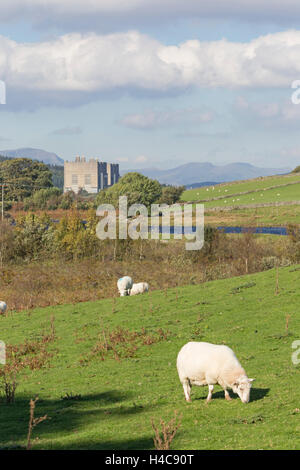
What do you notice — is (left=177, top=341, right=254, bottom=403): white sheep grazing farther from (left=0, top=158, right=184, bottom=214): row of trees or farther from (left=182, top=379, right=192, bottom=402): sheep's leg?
(left=0, top=158, right=184, bottom=214): row of trees

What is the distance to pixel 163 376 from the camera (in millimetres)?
19453

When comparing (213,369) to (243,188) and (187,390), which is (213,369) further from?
(243,188)

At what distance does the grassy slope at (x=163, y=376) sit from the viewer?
41.9 feet

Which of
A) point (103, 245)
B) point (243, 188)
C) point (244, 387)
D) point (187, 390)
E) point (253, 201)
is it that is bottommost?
point (187, 390)

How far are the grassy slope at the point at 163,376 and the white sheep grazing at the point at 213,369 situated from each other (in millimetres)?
474

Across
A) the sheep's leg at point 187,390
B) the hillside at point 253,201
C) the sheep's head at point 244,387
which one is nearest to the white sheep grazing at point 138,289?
the sheep's leg at point 187,390

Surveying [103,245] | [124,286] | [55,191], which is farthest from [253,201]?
[124,286]

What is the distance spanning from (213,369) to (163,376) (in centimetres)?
506

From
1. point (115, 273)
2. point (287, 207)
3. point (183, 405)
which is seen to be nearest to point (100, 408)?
point (183, 405)

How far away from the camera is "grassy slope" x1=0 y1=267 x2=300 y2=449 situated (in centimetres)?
1277

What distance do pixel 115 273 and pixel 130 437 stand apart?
41480mm

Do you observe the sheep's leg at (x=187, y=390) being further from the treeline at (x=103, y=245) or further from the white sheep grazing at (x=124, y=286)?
the treeline at (x=103, y=245)

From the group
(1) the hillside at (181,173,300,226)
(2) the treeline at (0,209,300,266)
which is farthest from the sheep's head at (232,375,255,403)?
(1) the hillside at (181,173,300,226)

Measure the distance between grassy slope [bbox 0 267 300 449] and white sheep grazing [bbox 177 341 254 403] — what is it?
1.56 ft
